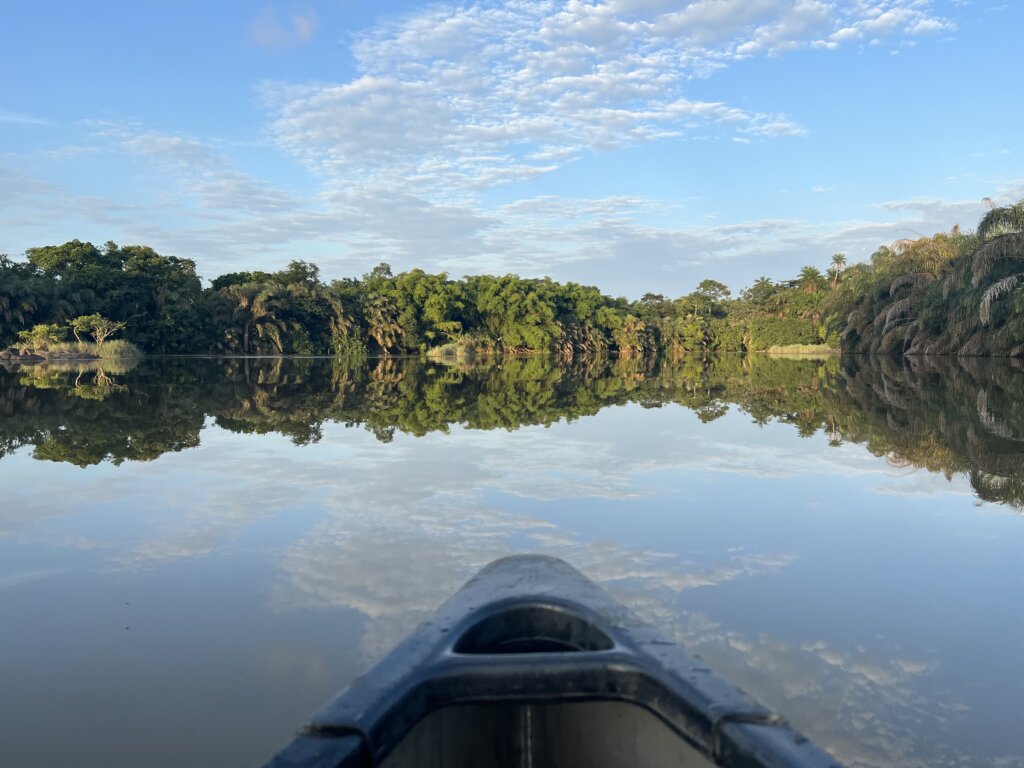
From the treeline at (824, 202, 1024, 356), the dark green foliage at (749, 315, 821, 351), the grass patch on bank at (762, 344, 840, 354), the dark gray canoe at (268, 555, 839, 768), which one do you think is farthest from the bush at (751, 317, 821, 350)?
the dark gray canoe at (268, 555, 839, 768)

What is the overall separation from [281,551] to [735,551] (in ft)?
8.94

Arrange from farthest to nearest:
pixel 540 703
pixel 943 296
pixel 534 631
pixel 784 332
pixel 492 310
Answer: pixel 492 310
pixel 784 332
pixel 943 296
pixel 534 631
pixel 540 703

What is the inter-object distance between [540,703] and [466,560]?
241cm

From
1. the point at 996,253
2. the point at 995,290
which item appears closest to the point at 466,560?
the point at 995,290

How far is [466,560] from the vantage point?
4137mm

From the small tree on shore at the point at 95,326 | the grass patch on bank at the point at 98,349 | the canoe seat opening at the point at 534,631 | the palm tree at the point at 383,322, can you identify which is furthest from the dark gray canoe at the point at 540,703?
the palm tree at the point at 383,322

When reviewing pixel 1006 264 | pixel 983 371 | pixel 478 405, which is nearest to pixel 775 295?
pixel 1006 264

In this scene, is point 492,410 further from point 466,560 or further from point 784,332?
point 784,332

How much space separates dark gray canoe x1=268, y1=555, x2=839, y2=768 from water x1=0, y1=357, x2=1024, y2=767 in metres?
0.76

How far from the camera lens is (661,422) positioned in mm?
10672

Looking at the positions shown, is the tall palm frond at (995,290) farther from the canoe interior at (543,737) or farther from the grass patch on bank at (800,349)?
the grass patch on bank at (800,349)

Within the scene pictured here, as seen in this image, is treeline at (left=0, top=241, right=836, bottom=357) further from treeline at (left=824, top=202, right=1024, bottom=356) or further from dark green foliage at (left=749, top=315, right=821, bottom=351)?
treeline at (left=824, top=202, right=1024, bottom=356)

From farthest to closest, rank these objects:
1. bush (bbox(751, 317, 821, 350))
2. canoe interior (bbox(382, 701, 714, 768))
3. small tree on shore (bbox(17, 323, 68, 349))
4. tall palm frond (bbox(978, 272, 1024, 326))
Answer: bush (bbox(751, 317, 821, 350)) → small tree on shore (bbox(17, 323, 68, 349)) → tall palm frond (bbox(978, 272, 1024, 326)) → canoe interior (bbox(382, 701, 714, 768))

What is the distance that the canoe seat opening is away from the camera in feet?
6.68
